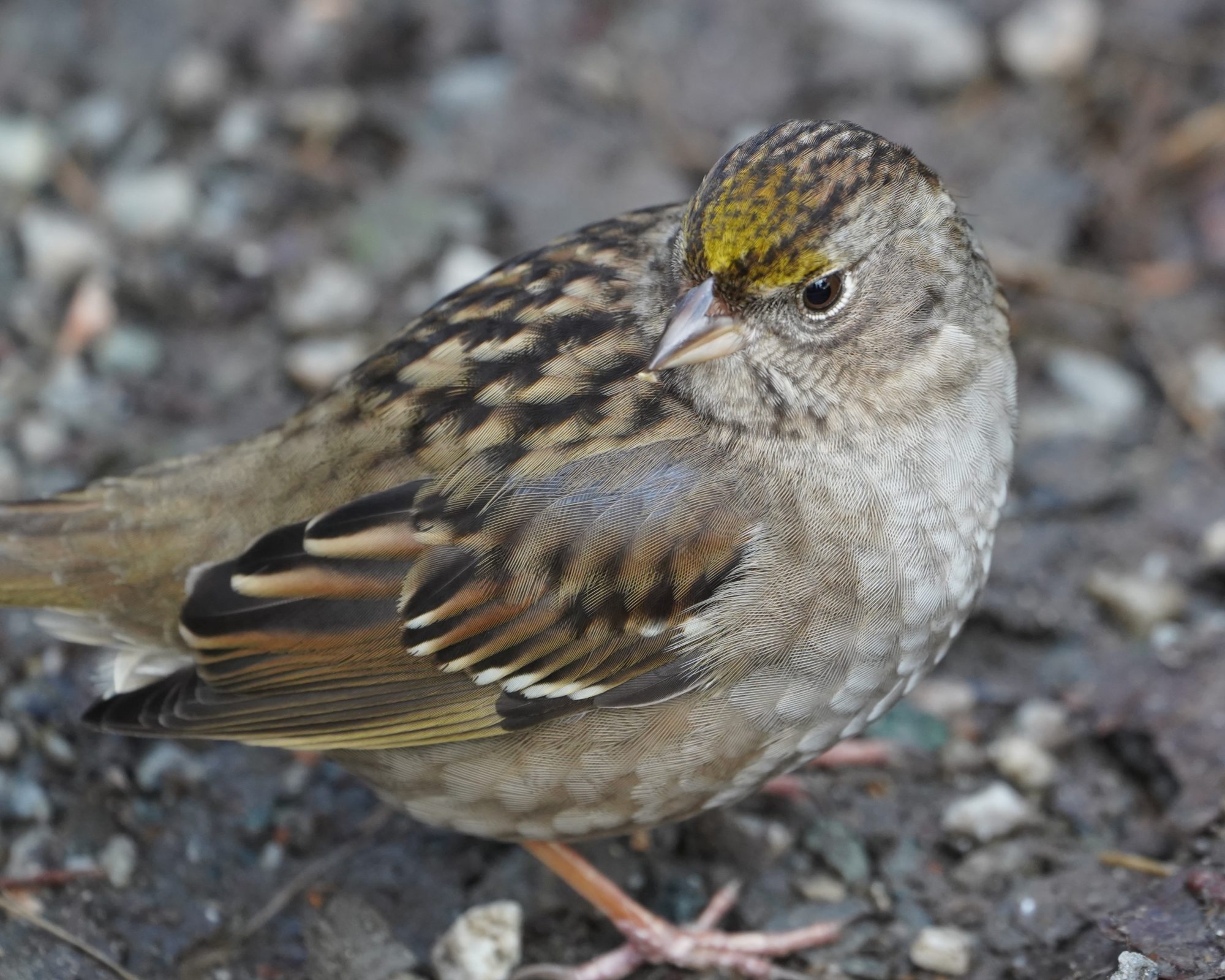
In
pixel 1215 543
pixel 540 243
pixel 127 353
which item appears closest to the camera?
pixel 1215 543

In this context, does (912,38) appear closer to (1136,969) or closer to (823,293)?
(823,293)

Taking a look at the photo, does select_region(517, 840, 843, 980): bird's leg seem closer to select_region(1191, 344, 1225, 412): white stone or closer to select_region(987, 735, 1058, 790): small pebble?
select_region(987, 735, 1058, 790): small pebble

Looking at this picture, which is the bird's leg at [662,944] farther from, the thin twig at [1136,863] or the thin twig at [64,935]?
the thin twig at [64,935]

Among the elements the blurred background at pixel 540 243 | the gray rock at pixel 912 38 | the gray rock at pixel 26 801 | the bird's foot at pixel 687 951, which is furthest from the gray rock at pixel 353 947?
the gray rock at pixel 912 38

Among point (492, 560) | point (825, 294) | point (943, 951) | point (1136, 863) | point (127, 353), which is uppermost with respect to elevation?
point (127, 353)

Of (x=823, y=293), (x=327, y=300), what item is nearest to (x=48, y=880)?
(x=327, y=300)

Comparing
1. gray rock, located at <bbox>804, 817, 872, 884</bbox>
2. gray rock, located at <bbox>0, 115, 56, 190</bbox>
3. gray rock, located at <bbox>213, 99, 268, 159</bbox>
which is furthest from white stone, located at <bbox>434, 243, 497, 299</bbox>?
gray rock, located at <bbox>804, 817, 872, 884</bbox>
